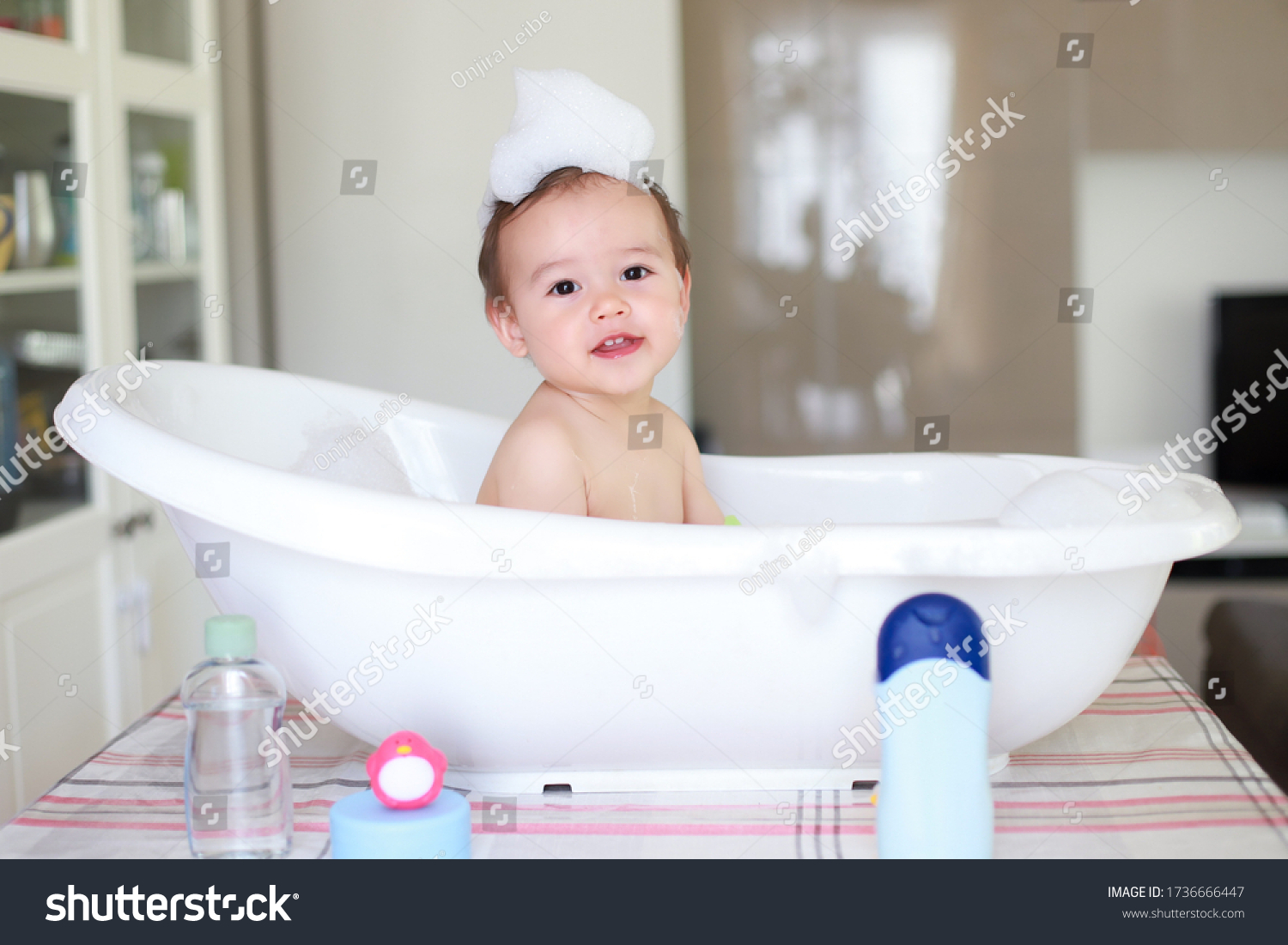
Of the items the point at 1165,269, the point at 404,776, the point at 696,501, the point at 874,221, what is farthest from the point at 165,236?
the point at 1165,269

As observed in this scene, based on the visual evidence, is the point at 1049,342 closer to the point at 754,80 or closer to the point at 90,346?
the point at 754,80

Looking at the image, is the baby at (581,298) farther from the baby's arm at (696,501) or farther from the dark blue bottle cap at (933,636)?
the dark blue bottle cap at (933,636)

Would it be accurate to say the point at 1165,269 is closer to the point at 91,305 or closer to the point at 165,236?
the point at 165,236

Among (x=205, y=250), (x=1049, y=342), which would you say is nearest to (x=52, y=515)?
(x=205, y=250)

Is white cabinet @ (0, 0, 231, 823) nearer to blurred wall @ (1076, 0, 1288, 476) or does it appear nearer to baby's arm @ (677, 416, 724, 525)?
baby's arm @ (677, 416, 724, 525)

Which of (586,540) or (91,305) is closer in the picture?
(586,540)

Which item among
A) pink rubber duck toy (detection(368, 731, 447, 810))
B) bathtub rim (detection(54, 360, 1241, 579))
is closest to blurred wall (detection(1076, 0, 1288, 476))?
bathtub rim (detection(54, 360, 1241, 579))

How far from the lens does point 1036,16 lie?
2842 millimetres

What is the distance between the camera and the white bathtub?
2.50 ft

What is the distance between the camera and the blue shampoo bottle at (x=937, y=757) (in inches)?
27.9

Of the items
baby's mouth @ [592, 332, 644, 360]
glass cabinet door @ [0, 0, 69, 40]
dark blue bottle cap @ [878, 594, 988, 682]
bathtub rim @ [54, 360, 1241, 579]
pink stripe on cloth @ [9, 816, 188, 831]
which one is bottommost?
pink stripe on cloth @ [9, 816, 188, 831]

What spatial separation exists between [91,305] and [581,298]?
4.10 ft

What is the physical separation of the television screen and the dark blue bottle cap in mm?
2817

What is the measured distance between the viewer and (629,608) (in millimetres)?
799
